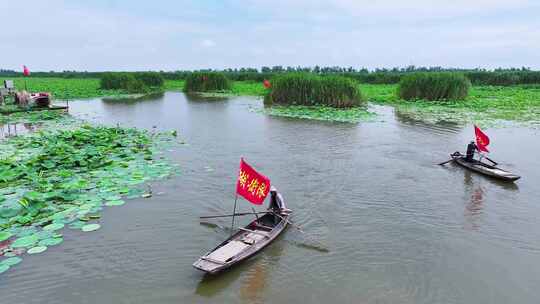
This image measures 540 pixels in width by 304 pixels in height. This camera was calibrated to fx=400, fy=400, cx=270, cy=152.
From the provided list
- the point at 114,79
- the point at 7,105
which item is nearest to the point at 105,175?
the point at 7,105

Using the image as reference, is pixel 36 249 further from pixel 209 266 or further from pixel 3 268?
pixel 209 266

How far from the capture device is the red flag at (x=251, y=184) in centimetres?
713

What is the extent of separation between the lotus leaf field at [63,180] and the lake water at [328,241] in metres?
0.36

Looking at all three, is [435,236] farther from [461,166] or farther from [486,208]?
[461,166]

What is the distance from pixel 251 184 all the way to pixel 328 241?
1.81 m

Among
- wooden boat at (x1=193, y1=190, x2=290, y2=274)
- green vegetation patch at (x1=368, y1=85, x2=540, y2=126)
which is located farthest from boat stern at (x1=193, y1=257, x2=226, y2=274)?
green vegetation patch at (x1=368, y1=85, x2=540, y2=126)

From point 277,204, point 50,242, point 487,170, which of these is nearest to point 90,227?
point 50,242

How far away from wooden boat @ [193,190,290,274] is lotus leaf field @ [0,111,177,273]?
2808 millimetres

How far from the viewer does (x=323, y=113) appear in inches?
944

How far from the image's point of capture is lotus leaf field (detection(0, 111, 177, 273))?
731 cm

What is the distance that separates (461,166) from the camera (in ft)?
40.9

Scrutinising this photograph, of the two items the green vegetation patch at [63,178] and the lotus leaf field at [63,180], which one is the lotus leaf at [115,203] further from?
the green vegetation patch at [63,178]

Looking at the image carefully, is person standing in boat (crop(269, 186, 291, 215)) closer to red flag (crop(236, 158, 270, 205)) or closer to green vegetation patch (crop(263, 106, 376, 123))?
red flag (crop(236, 158, 270, 205))

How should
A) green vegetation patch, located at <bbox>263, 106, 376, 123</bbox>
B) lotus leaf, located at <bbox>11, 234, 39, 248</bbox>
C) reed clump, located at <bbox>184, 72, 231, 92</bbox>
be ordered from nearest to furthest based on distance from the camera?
lotus leaf, located at <bbox>11, 234, 39, 248</bbox>
green vegetation patch, located at <bbox>263, 106, 376, 123</bbox>
reed clump, located at <bbox>184, 72, 231, 92</bbox>
